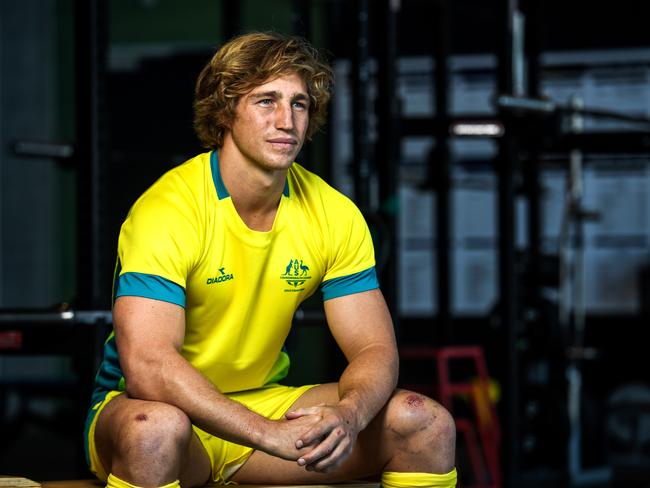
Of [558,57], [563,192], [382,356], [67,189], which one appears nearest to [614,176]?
[563,192]

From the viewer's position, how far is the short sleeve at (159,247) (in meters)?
1.78

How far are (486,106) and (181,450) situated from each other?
3832 millimetres

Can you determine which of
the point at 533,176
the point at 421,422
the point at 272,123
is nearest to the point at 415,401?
the point at 421,422

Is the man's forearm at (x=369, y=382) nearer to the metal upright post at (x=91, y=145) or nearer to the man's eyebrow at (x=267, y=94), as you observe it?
the man's eyebrow at (x=267, y=94)

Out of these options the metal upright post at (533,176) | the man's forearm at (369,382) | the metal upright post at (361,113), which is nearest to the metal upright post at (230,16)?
the metal upright post at (361,113)

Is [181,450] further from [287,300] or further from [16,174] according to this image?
[16,174]

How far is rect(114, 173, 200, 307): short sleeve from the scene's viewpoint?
1.78 metres

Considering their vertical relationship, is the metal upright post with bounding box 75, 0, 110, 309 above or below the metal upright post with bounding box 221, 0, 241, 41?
below

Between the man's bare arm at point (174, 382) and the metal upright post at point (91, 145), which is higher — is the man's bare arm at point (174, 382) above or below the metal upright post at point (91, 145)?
below

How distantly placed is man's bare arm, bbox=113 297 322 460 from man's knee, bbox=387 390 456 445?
229mm

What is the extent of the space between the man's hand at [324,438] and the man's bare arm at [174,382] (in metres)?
→ 0.02

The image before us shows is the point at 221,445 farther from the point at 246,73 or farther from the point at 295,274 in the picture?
the point at 246,73

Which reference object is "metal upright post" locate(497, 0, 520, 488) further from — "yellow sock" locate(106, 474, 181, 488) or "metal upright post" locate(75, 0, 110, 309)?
"yellow sock" locate(106, 474, 181, 488)

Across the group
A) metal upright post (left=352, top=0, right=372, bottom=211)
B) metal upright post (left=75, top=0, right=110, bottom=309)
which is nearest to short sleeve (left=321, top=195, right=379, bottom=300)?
metal upright post (left=75, top=0, right=110, bottom=309)
